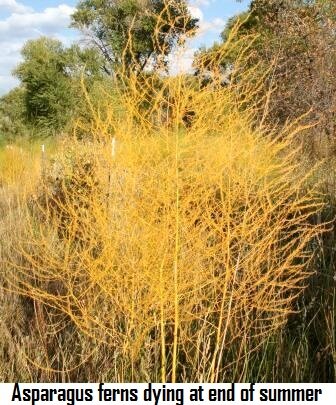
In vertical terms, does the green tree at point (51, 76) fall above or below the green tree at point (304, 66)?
above

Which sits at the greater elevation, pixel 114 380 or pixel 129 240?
pixel 129 240

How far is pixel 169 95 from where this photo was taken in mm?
2344

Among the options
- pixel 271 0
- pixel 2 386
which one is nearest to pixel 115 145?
pixel 2 386

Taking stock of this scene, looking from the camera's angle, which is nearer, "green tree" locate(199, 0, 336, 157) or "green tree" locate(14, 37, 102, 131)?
"green tree" locate(199, 0, 336, 157)

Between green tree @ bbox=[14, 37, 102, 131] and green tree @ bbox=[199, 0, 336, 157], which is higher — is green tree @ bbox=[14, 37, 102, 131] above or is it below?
above

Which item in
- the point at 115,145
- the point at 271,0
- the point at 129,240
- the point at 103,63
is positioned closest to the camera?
the point at 129,240

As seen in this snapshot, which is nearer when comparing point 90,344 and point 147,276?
point 147,276

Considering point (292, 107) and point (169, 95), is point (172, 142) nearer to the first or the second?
point (169, 95)

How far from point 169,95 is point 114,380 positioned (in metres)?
1.35

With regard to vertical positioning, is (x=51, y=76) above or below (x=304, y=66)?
above

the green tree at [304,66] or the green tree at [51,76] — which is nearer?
the green tree at [304,66]

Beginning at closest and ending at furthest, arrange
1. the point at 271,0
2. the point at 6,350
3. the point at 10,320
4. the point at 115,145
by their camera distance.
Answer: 1. the point at 115,145
2. the point at 6,350
3. the point at 10,320
4. the point at 271,0

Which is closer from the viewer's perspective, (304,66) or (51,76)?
(304,66)

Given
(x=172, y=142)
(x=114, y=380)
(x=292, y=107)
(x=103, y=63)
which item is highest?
(x=103, y=63)
